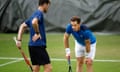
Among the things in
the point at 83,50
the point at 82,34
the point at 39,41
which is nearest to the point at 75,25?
the point at 82,34

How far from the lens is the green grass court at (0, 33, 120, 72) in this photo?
395 inches

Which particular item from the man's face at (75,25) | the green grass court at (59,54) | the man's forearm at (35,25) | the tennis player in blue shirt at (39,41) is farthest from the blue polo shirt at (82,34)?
the green grass court at (59,54)

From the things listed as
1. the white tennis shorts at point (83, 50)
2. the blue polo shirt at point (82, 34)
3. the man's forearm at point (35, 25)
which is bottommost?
the white tennis shorts at point (83, 50)

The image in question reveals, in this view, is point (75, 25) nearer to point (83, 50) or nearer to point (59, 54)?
point (83, 50)

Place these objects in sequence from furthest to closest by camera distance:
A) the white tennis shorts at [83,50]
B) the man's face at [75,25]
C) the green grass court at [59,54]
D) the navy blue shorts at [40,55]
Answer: the green grass court at [59,54], the white tennis shorts at [83,50], the man's face at [75,25], the navy blue shorts at [40,55]

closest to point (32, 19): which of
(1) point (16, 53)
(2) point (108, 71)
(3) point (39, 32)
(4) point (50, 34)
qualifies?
(3) point (39, 32)

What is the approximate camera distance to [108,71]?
374 inches

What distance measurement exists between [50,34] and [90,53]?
9.88 m

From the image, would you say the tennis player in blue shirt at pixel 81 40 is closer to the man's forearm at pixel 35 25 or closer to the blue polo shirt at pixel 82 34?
the blue polo shirt at pixel 82 34

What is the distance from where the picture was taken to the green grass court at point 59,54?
10.0 metres

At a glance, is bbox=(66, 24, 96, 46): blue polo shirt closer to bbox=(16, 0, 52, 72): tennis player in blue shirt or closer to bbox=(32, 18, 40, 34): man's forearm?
bbox=(16, 0, 52, 72): tennis player in blue shirt

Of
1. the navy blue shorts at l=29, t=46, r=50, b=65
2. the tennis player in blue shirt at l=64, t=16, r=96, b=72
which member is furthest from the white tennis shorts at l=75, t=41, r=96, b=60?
the navy blue shorts at l=29, t=46, r=50, b=65

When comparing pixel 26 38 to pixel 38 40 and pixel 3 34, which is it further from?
pixel 38 40

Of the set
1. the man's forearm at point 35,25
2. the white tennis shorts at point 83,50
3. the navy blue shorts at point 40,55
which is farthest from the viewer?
the white tennis shorts at point 83,50
